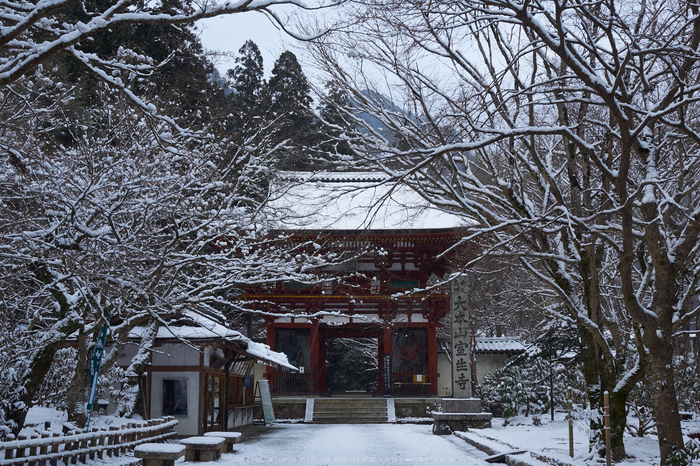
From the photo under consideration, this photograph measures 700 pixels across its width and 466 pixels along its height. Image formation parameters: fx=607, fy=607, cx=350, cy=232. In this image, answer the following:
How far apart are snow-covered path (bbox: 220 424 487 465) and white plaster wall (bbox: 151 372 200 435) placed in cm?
147

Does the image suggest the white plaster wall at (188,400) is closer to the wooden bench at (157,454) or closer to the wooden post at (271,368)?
the wooden bench at (157,454)

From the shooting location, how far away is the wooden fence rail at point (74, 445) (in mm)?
6953

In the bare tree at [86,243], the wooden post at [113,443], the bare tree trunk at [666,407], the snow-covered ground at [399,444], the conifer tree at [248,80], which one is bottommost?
the snow-covered ground at [399,444]

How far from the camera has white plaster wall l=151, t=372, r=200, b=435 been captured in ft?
49.8

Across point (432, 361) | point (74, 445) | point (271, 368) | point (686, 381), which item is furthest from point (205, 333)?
point (432, 361)

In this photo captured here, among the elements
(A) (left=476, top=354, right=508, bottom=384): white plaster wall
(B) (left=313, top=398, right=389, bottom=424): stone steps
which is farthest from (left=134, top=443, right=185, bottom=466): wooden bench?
(A) (left=476, top=354, right=508, bottom=384): white plaster wall

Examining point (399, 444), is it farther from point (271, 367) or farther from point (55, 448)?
point (271, 367)

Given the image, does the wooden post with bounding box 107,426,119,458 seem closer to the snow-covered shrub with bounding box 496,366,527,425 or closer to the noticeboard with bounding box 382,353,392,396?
the snow-covered shrub with bounding box 496,366,527,425

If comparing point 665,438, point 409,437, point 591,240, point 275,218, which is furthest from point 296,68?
point 409,437

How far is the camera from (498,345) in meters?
26.2

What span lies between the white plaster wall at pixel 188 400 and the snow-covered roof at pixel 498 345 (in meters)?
13.3

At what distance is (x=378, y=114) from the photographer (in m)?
9.98

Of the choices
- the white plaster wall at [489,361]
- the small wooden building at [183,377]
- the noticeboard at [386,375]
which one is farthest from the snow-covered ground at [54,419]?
the white plaster wall at [489,361]

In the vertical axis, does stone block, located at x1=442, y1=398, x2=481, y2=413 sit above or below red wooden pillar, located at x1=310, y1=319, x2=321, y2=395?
below
